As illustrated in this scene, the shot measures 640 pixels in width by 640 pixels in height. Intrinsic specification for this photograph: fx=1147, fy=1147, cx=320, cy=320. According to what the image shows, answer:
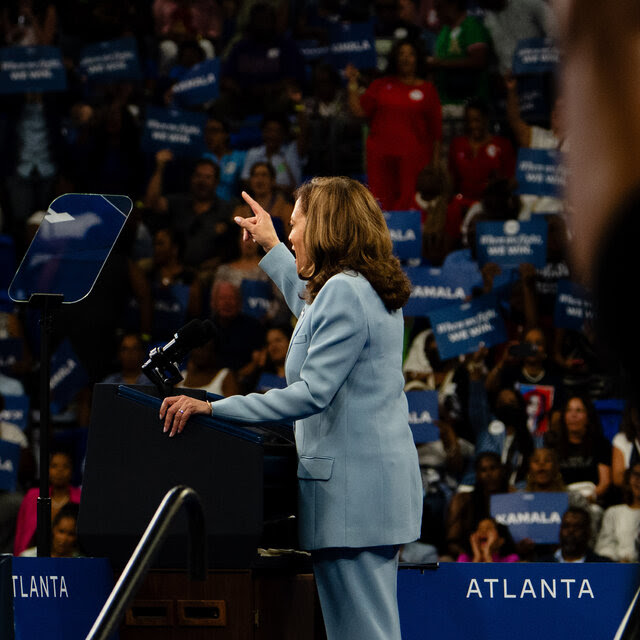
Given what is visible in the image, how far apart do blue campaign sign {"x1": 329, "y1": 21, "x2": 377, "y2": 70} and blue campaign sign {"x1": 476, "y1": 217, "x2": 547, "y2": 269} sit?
6.01 feet

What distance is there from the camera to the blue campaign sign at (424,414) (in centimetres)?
565

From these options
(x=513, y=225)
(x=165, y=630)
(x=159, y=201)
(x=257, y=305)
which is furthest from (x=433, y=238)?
(x=165, y=630)

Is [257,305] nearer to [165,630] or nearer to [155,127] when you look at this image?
[155,127]

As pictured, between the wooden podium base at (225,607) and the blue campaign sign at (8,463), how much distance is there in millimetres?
3276

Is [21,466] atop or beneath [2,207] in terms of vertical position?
beneath

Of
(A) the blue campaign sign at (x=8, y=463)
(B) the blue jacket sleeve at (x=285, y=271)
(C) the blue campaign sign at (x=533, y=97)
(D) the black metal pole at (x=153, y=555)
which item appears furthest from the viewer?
(C) the blue campaign sign at (x=533, y=97)

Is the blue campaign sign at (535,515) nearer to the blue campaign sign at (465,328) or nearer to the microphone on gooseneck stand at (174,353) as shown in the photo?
the blue campaign sign at (465,328)

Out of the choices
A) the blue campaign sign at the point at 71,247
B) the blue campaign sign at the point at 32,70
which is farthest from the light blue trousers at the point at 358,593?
the blue campaign sign at the point at 32,70

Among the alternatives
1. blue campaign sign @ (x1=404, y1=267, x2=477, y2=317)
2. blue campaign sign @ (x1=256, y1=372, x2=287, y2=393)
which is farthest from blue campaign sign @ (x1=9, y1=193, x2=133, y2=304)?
blue campaign sign @ (x1=404, y1=267, x2=477, y2=317)

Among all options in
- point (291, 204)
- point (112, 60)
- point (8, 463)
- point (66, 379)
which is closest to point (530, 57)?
point (291, 204)

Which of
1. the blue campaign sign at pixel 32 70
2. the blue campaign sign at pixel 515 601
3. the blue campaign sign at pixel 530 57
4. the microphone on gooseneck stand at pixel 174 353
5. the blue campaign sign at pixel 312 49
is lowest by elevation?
the blue campaign sign at pixel 515 601

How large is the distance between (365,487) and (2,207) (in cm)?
544

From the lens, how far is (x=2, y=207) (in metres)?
7.45

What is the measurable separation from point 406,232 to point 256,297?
0.99m
